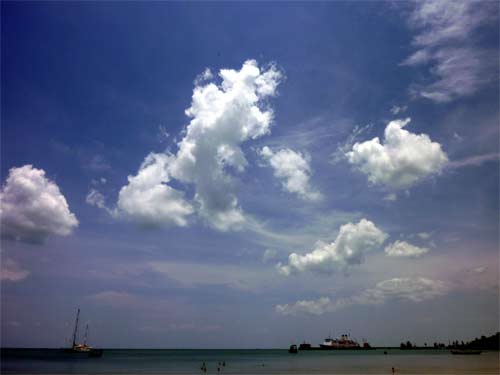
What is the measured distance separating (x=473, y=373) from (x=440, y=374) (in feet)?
18.4

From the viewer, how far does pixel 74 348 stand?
145m

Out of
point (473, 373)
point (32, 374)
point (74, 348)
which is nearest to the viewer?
point (473, 373)

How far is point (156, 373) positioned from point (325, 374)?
33.1 meters

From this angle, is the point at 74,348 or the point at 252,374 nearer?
the point at 252,374

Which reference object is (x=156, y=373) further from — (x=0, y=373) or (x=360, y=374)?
(x=360, y=374)

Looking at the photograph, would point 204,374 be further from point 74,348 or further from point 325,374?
point 74,348

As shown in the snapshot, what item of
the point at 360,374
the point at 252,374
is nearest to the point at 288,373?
the point at 252,374

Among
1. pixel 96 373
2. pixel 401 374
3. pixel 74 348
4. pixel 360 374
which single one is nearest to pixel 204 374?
pixel 96 373

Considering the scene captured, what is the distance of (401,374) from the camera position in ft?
229

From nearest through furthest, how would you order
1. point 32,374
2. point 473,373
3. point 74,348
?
point 473,373 < point 32,374 < point 74,348

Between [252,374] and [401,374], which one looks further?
[252,374]

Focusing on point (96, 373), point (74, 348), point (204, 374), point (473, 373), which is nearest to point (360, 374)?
point (473, 373)

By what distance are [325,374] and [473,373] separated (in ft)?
84.4

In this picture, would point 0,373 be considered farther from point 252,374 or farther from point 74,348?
point 74,348
